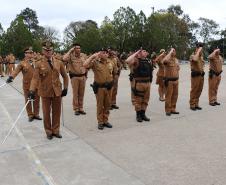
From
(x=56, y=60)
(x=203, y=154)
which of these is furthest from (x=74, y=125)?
(x=203, y=154)

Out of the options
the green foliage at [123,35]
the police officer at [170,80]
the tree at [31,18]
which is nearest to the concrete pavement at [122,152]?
the police officer at [170,80]

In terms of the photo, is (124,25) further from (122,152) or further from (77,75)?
(122,152)

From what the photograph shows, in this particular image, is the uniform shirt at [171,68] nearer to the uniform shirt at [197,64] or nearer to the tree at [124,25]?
the uniform shirt at [197,64]

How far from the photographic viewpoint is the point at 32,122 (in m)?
10.6

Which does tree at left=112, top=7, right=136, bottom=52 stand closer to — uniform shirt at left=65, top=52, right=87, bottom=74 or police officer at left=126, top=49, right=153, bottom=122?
uniform shirt at left=65, top=52, right=87, bottom=74

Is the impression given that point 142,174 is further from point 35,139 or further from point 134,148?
point 35,139

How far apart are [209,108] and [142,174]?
21.0 ft

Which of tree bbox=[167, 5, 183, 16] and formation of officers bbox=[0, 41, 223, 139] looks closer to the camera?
formation of officers bbox=[0, 41, 223, 139]

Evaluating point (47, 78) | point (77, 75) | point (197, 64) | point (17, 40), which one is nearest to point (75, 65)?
point (77, 75)

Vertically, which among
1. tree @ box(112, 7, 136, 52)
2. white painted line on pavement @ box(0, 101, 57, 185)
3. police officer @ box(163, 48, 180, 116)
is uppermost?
tree @ box(112, 7, 136, 52)

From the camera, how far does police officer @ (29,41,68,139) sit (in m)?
8.48

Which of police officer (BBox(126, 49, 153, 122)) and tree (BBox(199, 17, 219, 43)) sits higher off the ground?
tree (BBox(199, 17, 219, 43))

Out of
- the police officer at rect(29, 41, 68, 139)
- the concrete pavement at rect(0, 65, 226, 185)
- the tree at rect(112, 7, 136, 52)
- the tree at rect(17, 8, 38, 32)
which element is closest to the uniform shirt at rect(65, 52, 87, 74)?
the concrete pavement at rect(0, 65, 226, 185)

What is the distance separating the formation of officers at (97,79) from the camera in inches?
336
